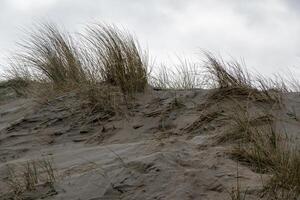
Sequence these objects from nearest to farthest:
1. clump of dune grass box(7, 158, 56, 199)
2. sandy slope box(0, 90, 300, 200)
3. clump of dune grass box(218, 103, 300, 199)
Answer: clump of dune grass box(218, 103, 300, 199), sandy slope box(0, 90, 300, 200), clump of dune grass box(7, 158, 56, 199)

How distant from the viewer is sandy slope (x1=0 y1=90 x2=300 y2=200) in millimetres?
2945

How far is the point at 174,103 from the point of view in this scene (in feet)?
14.3

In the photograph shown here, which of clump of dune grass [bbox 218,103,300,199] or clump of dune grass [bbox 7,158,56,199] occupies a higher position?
clump of dune grass [bbox 218,103,300,199]

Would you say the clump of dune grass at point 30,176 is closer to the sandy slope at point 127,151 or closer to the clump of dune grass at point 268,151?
the sandy slope at point 127,151

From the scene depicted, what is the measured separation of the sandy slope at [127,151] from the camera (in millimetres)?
2945

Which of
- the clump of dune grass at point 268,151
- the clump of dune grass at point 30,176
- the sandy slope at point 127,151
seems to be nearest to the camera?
the clump of dune grass at point 268,151

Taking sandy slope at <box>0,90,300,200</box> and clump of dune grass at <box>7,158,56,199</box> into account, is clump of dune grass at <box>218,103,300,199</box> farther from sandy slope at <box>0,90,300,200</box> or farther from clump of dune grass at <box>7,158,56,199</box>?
clump of dune grass at <box>7,158,56,199</box>

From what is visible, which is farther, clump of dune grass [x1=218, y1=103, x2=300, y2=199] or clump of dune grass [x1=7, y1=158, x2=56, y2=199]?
clump of dune grass [x1=7, y1=158, x2=56, y2=199]

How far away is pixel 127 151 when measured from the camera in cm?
349

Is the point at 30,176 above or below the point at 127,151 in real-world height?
below

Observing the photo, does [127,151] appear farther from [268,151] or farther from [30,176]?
[268,151]

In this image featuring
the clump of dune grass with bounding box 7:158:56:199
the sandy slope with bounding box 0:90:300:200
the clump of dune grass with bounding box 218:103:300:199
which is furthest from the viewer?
the clump of dune grass with bounding box 7:158:56:199

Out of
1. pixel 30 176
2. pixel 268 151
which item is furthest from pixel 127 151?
pixel 268 151

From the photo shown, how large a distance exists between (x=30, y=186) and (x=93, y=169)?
35cm
